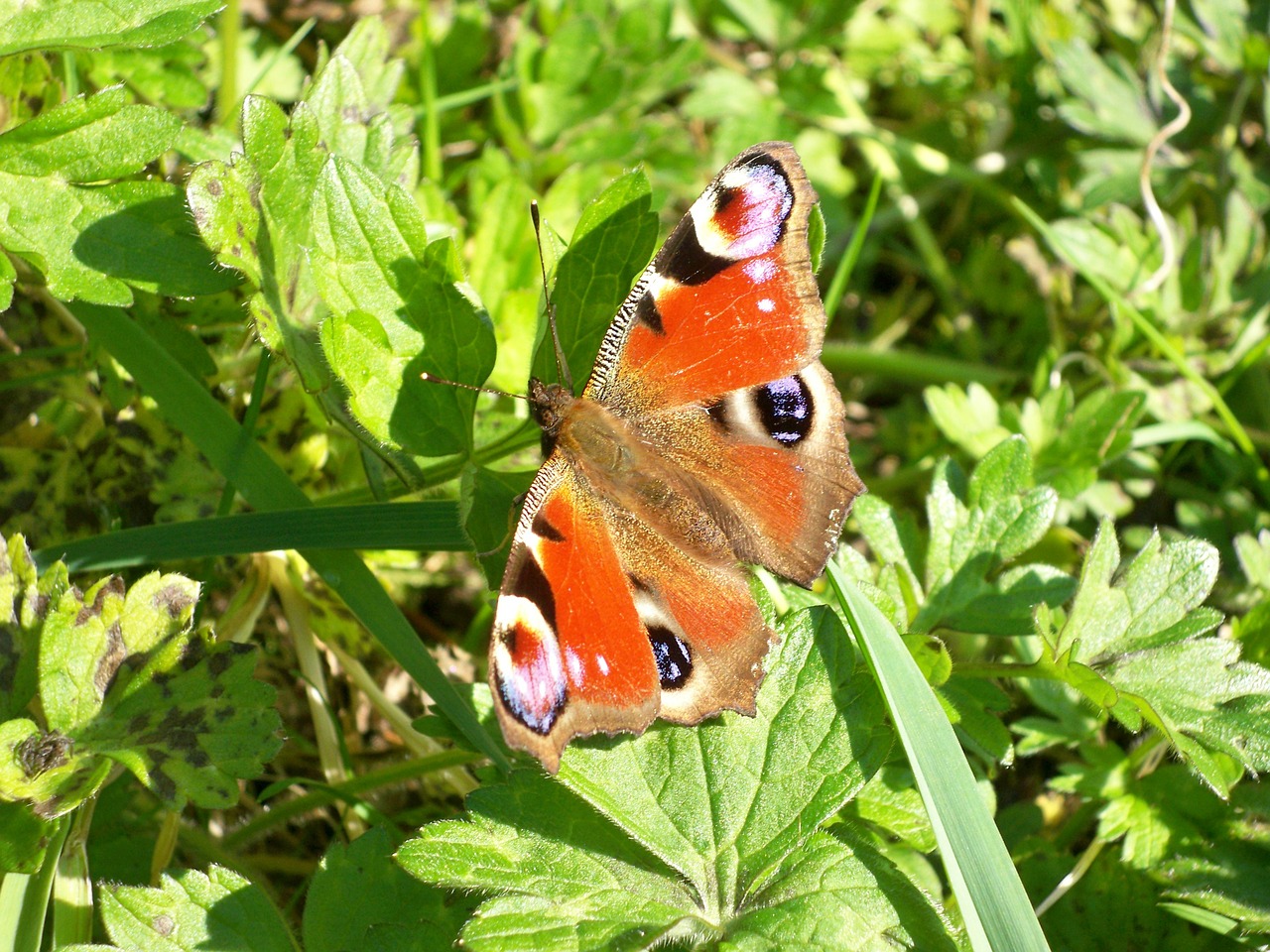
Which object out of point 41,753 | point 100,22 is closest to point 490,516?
point 41,753

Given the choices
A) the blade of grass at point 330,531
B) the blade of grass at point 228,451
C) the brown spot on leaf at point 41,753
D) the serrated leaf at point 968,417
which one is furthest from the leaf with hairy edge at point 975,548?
the brown spot on leaf at point 41,753

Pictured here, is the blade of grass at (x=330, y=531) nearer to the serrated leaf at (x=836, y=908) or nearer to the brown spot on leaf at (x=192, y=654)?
the brown spot on leaf at (x=192, y=654)

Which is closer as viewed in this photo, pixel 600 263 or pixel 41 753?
pixel 41 753

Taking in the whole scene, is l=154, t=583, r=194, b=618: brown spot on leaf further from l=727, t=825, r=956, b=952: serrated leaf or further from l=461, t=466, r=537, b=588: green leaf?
l=727, t=825, r=956, b=952: serrated leaf

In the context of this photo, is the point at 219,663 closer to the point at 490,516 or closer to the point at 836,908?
the point at 490,516

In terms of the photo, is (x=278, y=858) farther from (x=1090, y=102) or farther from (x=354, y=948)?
(x=1090, y=102)

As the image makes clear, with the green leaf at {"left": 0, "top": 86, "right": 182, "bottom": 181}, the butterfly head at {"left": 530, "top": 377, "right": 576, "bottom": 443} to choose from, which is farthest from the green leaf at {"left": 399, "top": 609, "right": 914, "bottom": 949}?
the green leaf at {"left": 0, "top": 86, "right": 182, "bottom": 181}

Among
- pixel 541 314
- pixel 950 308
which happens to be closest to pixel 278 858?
pixel 541 314
